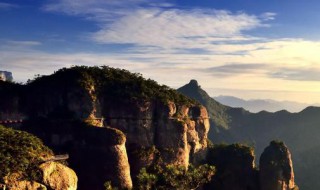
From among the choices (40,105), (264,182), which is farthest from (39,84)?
(264,182)

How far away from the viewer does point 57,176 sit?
57.1 metres

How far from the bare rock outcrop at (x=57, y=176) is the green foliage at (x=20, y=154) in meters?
1.42

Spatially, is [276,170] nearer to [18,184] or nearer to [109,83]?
[109,83]

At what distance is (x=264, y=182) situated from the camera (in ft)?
348

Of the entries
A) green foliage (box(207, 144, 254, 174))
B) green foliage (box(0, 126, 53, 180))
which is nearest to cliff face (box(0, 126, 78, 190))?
green foliage (box(0, 126, 53, 180))

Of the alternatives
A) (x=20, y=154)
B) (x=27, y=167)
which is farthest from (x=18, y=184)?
(x=20, y=154)

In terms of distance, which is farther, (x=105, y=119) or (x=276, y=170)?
(x=276, y=170)

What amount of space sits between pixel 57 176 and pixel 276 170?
226 feet

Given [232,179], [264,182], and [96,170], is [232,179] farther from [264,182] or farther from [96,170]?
[96,170]

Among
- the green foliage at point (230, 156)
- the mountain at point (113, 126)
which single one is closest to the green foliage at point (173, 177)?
the mountain at point (113, 126)

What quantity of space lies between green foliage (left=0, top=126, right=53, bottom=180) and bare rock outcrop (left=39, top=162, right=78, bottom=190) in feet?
4.66

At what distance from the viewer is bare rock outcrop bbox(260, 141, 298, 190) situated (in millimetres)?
105000

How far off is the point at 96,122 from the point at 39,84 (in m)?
15.6

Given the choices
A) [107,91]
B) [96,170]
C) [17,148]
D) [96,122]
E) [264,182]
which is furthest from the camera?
[264,182]
